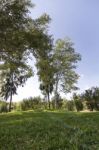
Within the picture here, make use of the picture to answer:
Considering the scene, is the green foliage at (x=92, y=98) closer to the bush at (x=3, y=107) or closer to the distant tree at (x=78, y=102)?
the distant tree at (x=78, y=102)

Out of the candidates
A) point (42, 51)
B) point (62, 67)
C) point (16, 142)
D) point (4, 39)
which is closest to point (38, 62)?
point (42, 51)

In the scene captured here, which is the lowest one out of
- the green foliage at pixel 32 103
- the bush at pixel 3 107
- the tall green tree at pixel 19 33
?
the bush at pixel 3 107

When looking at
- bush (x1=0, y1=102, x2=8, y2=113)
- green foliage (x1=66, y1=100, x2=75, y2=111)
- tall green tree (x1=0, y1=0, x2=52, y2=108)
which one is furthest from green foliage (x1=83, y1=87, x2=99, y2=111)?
tall green tree (x1=0, y1=0, x2=52, y2=108)

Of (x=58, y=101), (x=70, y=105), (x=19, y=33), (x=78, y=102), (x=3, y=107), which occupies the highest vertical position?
(x=19, y=33)

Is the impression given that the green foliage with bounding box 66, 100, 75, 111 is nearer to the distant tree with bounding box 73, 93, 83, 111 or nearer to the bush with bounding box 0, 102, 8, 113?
the distant tree with bounding box 73, 93, 83, 111

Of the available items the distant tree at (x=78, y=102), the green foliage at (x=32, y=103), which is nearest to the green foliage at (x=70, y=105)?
the distant tree at (x=78, y=102)

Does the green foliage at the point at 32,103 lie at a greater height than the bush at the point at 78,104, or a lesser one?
greater

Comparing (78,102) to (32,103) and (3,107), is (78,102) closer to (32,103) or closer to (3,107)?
(32,103)

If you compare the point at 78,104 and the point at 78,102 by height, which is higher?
the point at 78,102

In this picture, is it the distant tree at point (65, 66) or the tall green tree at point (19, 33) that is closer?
the tall green tree at point (19, 33)

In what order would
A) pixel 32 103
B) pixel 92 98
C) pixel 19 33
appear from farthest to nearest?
1. pixel 32 103
2. pixel 92 98
3. pixel 19 33

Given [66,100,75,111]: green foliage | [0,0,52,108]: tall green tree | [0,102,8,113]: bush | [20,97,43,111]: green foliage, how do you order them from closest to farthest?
[0,0,52,108]: tall green tree < [0,102,8,113]: bush < [66,100,75,111]: green foliage < [20,97,43,111]: green foliage

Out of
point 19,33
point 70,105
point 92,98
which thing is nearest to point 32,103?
point 70,105

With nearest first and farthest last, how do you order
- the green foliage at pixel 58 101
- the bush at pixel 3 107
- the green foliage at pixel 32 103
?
the bush at pixel 3 107
the green foliage at pixel 58 101
the green foliage at pixel 32 103
